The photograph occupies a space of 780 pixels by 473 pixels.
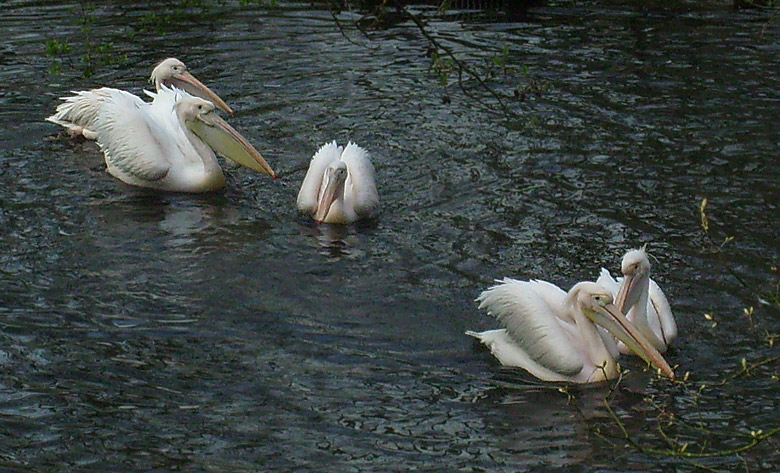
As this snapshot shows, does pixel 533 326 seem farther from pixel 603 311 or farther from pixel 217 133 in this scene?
pixel 217 133

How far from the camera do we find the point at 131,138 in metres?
9.45

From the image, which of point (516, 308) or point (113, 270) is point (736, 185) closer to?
point (516, 308)

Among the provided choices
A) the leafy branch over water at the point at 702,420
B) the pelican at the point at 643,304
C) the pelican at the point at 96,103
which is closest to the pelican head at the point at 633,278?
the pelican at the point at 643,304

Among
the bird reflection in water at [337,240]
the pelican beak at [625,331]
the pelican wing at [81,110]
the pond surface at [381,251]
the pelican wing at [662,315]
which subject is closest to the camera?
the pond surface at [381,251]

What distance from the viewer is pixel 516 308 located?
6.61 m

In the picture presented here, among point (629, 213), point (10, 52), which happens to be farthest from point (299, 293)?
point (10, 52)

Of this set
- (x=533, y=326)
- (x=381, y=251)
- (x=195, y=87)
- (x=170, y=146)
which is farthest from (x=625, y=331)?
(x=195, y=87)

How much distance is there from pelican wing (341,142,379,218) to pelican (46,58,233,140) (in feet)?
6.65

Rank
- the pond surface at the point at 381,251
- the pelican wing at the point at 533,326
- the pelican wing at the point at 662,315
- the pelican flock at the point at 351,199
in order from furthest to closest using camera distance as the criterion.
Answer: the pelican wing at the point at 662,315, the pelican flock at the point at 351,199, the pelican wing at the point at 533,326, the pond surface at the point at 381,251

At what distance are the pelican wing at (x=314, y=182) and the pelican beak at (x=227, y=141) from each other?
1.90ft

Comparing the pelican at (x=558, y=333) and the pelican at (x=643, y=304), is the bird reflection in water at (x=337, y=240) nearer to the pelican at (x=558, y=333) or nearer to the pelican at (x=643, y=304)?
the pelican at (x=558, y=333)

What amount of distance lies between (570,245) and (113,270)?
2.97m

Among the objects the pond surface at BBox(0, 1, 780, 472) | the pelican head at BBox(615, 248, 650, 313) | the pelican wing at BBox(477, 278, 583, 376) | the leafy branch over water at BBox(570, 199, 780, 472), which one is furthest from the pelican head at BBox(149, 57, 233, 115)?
the leafy branch over water at BBox(570, 199, 780, 472)

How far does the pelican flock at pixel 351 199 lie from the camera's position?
6551 millimetres
